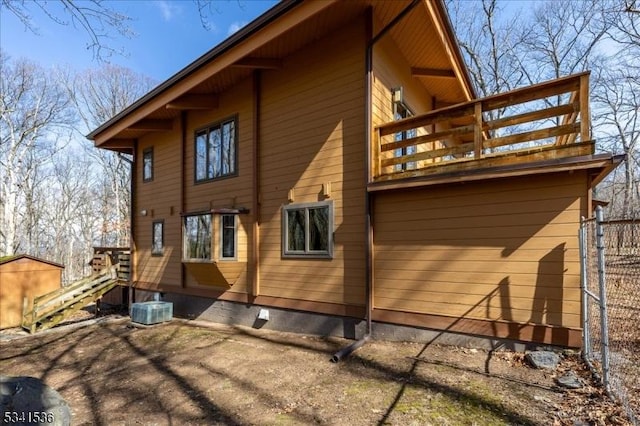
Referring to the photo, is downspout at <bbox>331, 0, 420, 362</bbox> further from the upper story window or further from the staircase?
the staircase

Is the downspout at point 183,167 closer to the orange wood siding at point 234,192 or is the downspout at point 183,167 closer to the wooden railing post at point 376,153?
the orange wood siding at point 234,192

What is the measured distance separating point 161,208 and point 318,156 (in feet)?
18.8

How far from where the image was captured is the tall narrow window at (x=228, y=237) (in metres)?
7.59

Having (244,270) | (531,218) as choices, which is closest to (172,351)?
(244,270)

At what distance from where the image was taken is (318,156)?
668 cm

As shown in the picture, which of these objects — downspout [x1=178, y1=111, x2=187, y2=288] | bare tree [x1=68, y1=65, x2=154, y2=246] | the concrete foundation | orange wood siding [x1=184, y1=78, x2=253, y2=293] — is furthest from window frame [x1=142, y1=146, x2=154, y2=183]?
bare tree [x1=68, y1=65, x2=154, y2=246]

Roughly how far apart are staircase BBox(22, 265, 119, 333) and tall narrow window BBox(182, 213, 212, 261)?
4.61 meters

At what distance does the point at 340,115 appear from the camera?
6441 mm

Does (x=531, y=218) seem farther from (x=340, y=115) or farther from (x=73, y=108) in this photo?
(x=73, y=108)

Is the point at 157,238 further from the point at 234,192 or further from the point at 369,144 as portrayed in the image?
the point at 369,144

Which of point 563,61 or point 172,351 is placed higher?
point 563,61

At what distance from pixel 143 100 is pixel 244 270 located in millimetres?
5074

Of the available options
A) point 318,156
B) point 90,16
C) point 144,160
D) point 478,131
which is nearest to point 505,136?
point 478,131

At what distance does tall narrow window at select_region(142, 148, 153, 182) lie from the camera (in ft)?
35.7
